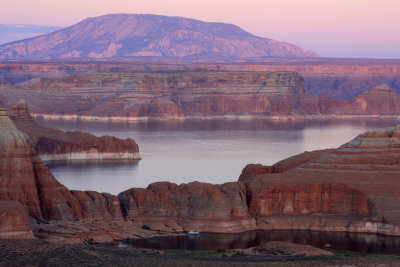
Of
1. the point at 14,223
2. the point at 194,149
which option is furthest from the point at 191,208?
the point at 194,149

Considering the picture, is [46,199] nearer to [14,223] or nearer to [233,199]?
[14,223]

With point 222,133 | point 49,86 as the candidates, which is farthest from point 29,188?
point 49,86

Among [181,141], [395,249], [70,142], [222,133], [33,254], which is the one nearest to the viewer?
[33,254]

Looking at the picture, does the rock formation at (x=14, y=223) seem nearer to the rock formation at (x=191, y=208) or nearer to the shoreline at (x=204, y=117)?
the rock formation at (x=191, y=208)

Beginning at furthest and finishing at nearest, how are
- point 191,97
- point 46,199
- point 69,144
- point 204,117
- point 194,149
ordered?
point 191,97
point 204,117
point 194,149
point 69,144
point 46,199

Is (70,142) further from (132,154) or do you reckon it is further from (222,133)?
(222,133)

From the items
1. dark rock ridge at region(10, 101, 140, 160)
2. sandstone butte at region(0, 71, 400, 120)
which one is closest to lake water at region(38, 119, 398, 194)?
dark rock ridge at region(10, 101, 140, 160)

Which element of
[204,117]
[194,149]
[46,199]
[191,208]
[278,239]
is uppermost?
[46,199]
